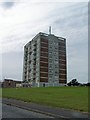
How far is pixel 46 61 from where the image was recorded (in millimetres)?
139250

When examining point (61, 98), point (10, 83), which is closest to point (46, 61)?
point (10, 83)

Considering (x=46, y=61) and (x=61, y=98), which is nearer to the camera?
(x=61, y=98)

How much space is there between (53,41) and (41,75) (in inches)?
839

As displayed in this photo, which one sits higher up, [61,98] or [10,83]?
[61,98]

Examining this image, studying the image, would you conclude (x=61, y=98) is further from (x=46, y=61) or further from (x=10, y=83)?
(x=10, y=83)

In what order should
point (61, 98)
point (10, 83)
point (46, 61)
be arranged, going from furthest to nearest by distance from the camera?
point (10, 83), point (46, 61), point (61, 98)

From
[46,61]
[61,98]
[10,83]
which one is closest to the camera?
[61,98]

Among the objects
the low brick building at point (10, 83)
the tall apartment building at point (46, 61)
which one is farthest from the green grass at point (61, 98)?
the low brick building at point (10, 83)

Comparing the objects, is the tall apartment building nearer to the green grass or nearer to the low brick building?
the low brick building

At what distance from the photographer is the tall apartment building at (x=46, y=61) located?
443 ft

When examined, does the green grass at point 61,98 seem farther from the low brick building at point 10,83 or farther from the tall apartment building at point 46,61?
the low brick building at point 10,83

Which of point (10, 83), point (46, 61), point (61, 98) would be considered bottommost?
point (10, 83)

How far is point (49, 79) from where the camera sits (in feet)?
450

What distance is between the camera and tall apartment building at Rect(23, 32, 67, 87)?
135012 millimetres
